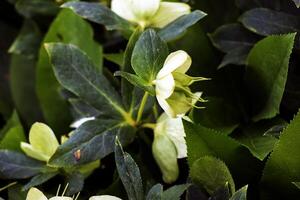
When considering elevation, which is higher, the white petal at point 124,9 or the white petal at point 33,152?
the white petal at point 124,9

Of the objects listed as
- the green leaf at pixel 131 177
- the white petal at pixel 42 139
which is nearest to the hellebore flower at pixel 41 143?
the white petal at pixel 42 139

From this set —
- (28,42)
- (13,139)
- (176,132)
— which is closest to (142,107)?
(176,132)

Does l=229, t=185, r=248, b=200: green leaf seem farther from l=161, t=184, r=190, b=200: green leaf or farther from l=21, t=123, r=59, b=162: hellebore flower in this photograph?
l=21, t=123, r=59, b=162: hellebore flower

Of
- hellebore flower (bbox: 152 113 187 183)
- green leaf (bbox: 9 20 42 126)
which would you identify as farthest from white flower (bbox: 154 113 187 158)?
green leaf (bbox: 9 20 42 126)

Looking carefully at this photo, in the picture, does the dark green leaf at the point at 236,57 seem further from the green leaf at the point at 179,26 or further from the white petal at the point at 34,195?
the white petal at the point at 34,195

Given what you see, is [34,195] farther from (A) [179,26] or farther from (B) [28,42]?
(B) [28,42]

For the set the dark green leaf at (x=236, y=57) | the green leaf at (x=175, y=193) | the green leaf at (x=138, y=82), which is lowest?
the green leaf at (x=175, y=193)

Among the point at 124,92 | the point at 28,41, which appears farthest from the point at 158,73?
the point at 28,41
